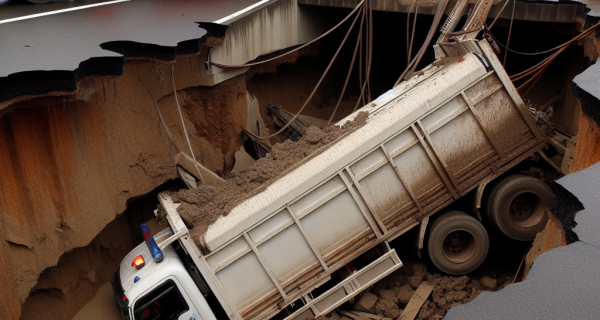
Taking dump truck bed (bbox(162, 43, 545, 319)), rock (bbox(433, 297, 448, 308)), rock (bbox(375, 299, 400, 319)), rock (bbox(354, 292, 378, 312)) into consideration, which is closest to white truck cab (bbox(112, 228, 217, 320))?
dump truck bed (bbox(162, 43, 545, 319))

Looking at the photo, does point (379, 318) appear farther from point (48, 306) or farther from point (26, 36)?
point (26, 36)

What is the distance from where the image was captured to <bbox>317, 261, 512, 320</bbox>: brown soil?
20.6 ft

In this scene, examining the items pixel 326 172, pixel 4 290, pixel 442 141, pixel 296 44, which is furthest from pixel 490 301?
pixel 296 44

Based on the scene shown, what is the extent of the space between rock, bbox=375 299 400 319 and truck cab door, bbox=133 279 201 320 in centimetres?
232

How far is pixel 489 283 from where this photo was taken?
653 cm

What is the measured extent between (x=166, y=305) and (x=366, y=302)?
2554 millimetres

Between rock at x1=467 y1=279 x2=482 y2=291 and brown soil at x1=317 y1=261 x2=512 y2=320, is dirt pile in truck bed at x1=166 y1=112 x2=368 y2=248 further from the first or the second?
rock at x1=467 y1=279 x2=482 y2=291

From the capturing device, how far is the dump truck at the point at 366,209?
18.6 feet

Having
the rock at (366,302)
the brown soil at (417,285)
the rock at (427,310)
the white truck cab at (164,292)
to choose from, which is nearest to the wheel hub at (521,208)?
the brown soil at (417,285)

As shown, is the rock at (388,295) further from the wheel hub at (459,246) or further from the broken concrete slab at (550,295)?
the broken concrete slab at (550,295)

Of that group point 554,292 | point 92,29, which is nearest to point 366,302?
point 554,292

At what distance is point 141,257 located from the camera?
5906mm

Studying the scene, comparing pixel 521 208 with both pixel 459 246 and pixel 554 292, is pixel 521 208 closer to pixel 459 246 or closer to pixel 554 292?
pixel 459 246

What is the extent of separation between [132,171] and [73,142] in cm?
109
